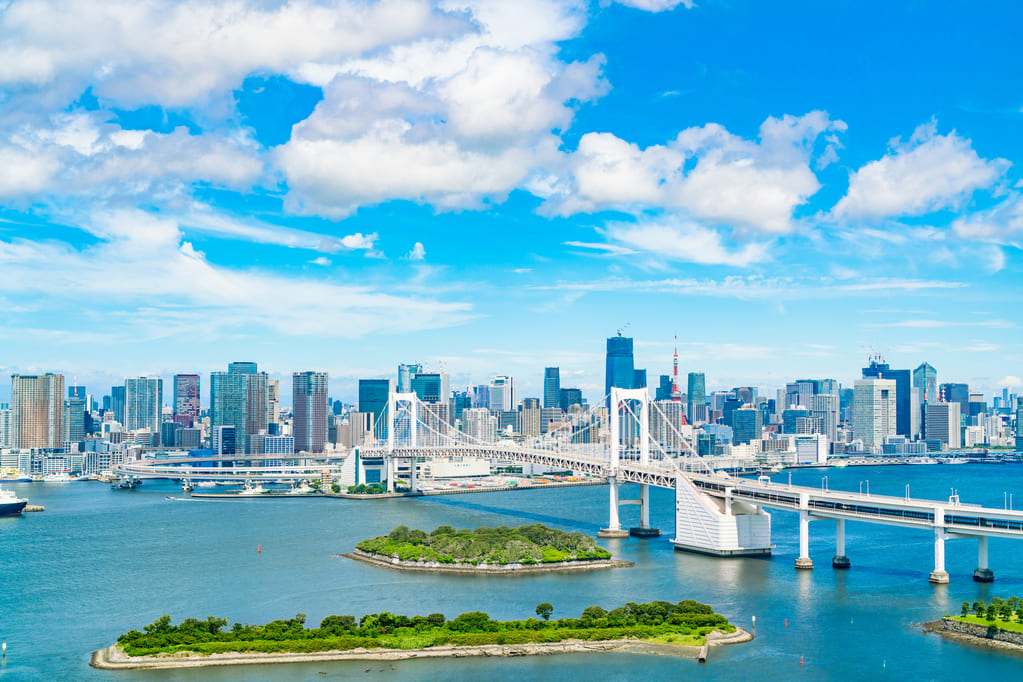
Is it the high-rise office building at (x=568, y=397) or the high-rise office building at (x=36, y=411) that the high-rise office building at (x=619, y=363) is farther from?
the high-rise office building at (x=36, y=411)

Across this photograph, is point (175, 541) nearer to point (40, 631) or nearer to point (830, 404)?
point (40, 631)

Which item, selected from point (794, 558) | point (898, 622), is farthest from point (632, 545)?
point (898, 622)

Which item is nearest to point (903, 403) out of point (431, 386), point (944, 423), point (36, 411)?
point (944, 423)

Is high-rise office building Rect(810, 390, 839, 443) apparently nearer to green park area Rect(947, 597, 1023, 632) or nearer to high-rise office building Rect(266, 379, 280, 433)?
high-rise office building Rect(266, 379, 280, 433)

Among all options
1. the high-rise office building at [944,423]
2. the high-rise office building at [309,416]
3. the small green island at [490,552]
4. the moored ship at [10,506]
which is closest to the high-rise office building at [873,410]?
the high-rise office building at [944,423]

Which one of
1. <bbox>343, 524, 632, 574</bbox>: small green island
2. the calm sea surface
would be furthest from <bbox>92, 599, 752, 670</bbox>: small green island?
<bbox>343, 524, 632, 574</bbox>: small green island

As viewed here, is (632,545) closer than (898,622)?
No
